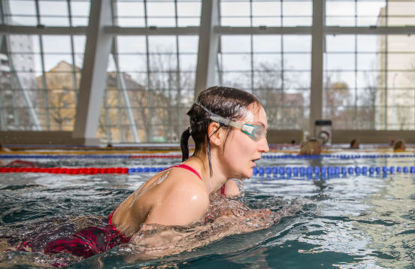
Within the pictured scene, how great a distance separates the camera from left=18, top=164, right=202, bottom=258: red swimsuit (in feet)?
4.88

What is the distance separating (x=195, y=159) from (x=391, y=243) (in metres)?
0.96

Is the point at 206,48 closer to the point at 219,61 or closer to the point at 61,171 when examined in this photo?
the point at 219,61

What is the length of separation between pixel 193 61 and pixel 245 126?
1665cm

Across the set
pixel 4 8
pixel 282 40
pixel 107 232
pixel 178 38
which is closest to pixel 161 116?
pixel 178 38

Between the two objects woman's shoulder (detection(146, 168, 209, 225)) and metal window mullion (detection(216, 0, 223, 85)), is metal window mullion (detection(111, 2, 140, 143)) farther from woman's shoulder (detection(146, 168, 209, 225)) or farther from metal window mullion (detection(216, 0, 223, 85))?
woman's shoulder (detection(146, 168, 209, 225))

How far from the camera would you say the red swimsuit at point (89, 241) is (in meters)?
1.49

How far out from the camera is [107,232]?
1721mm

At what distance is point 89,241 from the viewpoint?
1579 mm

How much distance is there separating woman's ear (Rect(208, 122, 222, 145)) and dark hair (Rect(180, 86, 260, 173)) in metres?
0.02

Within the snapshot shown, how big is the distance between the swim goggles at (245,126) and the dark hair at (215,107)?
Answer: 14 millimetres

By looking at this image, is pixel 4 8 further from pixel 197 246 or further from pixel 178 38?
pixel 197 246

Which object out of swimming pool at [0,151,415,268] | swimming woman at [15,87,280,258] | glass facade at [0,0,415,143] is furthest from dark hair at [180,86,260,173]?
glass facade at [0,0,415,143]

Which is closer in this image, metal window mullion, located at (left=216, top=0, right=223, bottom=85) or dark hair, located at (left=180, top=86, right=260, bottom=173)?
dark hair, located at (left=180, top=86, right=260, bottom=173)

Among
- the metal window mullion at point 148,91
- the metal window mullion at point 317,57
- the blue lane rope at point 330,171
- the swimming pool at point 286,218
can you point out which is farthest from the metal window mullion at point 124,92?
Answer: the blue lane rope at point 330,171
